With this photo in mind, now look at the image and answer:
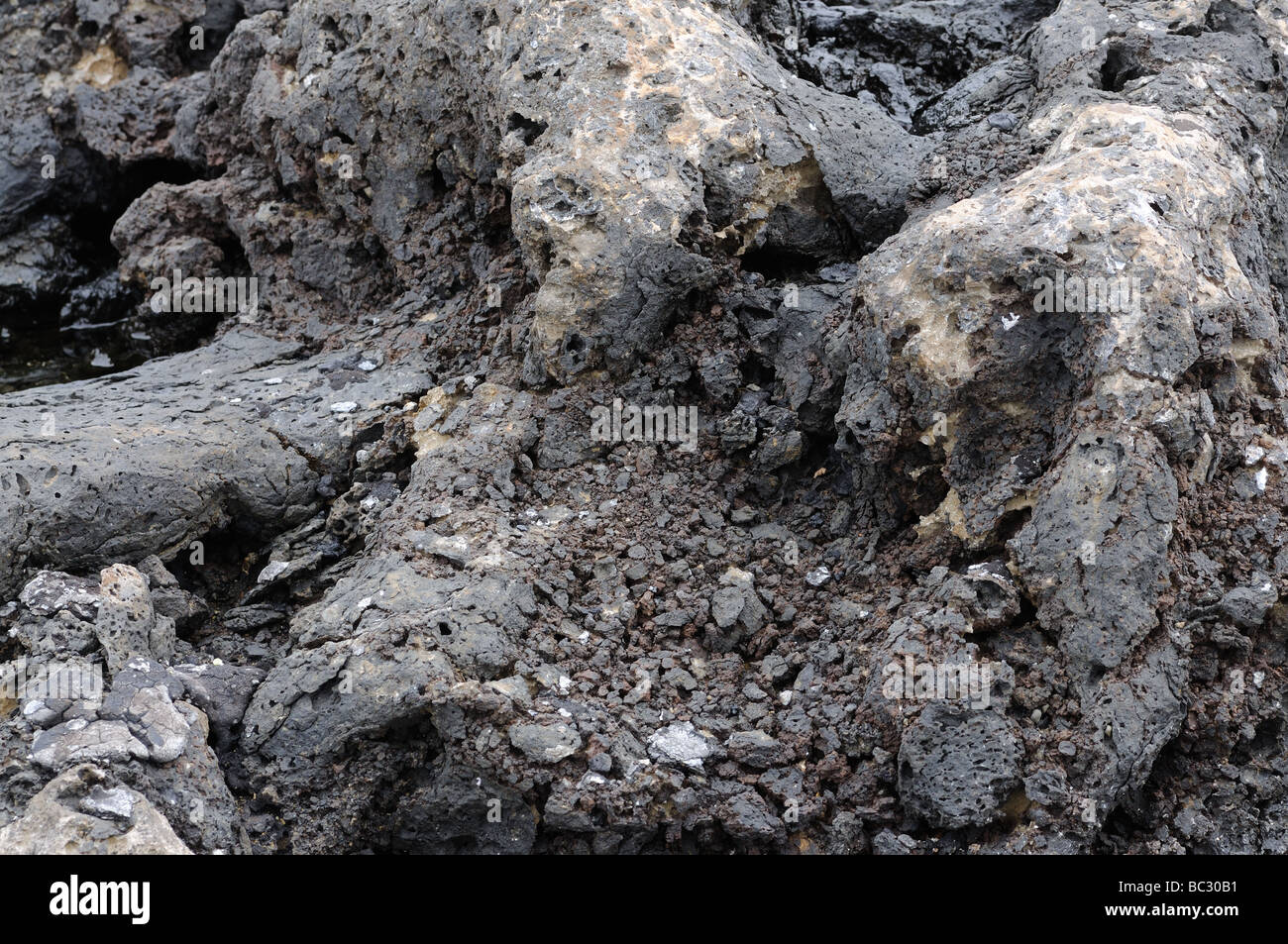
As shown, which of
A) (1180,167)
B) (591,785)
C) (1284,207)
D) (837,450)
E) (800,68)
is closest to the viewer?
(591,785)

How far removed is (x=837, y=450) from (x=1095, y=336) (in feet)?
4.20

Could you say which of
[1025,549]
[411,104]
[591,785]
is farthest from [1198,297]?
[411,104]

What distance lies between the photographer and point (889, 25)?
297 inches

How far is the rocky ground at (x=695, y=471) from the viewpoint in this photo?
438 centimetres

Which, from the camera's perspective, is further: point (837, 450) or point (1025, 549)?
point (837, 450)

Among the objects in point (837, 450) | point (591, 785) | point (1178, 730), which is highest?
point (837, 450)

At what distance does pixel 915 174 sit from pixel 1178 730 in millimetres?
3032

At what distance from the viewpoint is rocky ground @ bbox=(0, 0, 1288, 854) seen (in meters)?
4.38

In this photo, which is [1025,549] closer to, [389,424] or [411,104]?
[389,424]

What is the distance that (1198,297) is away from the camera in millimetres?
4656

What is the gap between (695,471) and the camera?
5.58 metres

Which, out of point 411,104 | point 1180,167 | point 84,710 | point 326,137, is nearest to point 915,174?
point 1180,167

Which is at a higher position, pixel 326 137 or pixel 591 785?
pixel 326 137

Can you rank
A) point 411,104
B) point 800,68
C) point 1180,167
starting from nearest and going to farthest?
point 1180,167 < point 411,104 < point 800,68
